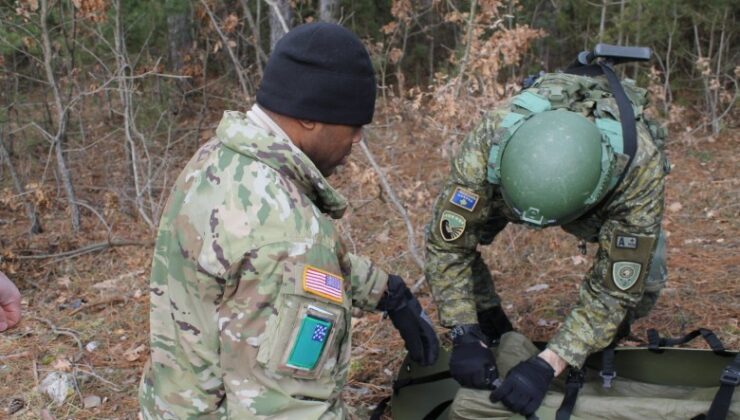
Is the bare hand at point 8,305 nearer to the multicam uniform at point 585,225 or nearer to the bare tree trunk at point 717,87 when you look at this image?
the multicam uniform at point 585,225

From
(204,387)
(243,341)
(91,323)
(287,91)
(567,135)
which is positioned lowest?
(91,323)

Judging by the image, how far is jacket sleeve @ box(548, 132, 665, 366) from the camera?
8.52ft

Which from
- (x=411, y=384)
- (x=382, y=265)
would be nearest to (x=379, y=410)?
(x=411, y=384)

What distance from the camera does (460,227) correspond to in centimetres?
278

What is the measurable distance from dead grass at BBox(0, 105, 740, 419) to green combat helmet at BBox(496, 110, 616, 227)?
53.2 inches

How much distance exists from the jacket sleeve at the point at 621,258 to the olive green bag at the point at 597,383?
160 millimetres

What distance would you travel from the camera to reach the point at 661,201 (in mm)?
2658

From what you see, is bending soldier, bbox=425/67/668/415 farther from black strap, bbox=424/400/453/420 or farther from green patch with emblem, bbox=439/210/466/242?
black strap, bbox=424/400/453/420

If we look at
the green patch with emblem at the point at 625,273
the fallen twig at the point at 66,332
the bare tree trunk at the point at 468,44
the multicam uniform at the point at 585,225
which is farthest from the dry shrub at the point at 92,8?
the green patch with emblem at the point at 625,273

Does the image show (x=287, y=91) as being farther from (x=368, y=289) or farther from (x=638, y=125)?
(x=638, y=125)

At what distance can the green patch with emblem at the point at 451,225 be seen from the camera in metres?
2.78

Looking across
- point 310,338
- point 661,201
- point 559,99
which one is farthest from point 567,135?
point 310,338

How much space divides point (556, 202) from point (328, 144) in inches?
43.7

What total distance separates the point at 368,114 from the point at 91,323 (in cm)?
312
